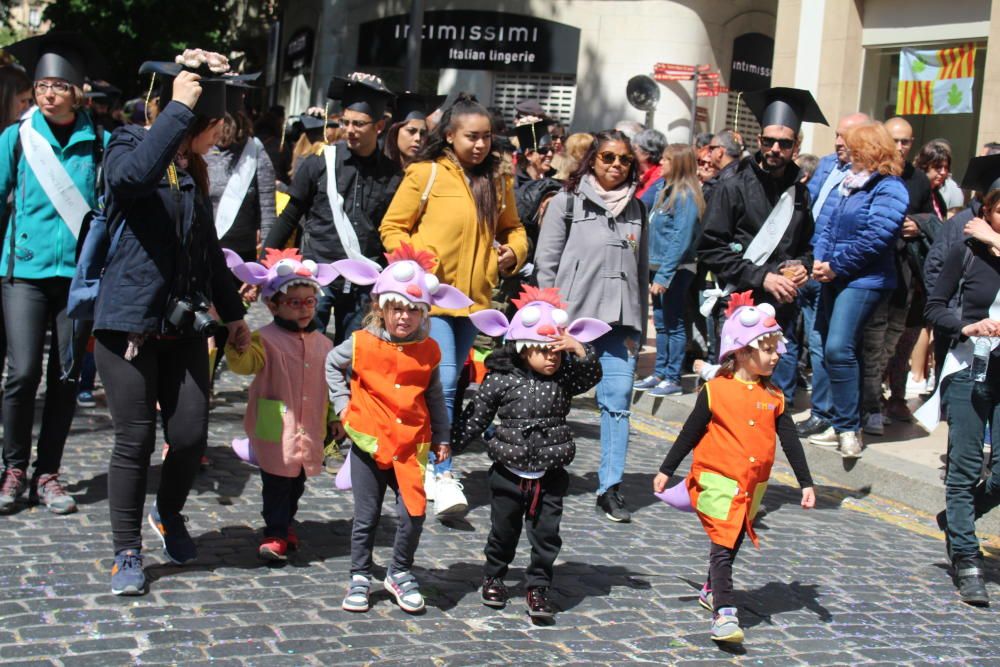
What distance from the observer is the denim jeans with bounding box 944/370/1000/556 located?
21.1ft

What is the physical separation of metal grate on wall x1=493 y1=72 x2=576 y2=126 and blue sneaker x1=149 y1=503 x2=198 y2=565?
20.1m

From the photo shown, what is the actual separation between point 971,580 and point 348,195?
12.8 feet

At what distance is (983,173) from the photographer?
276 inches

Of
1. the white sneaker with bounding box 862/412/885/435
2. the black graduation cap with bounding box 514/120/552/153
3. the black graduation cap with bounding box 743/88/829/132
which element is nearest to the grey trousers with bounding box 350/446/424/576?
the black graduation cap with bounding box 743/88/829/132

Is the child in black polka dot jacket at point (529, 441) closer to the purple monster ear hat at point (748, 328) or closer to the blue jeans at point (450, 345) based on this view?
the purple monster ear hat at point (748, 328)

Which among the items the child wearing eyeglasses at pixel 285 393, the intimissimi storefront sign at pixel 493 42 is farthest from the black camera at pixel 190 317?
the intimissimi storefront sign at pixel 493 42

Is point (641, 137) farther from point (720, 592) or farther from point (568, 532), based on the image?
point (720, 592)

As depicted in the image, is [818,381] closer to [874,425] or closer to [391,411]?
[874,425]

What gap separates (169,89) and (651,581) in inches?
119

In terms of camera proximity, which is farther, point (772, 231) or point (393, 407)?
point (772, 231)

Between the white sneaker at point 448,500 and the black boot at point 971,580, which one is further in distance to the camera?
the black boot at point 971,580

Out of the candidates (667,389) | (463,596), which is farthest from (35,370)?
(667,389)

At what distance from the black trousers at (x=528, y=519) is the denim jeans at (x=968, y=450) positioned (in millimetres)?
2131

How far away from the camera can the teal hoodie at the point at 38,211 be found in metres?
6.43
